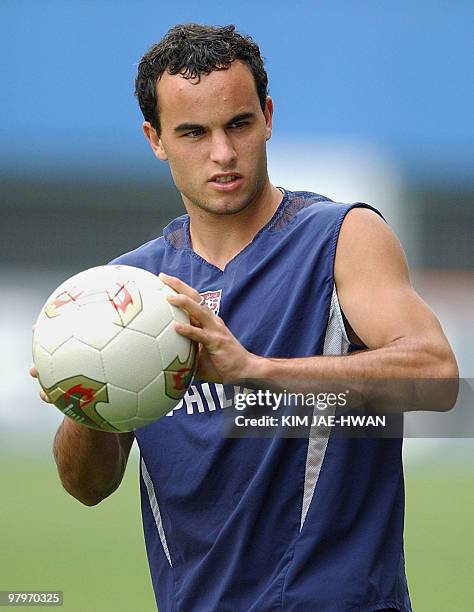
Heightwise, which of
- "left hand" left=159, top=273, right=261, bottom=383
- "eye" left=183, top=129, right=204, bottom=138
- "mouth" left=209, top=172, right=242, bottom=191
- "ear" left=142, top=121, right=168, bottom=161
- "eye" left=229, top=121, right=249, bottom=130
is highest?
"eye" left=229, top=121, right=249, bottom=130

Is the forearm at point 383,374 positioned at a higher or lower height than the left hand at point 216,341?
lower

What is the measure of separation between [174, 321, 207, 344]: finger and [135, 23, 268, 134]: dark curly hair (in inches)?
30.7

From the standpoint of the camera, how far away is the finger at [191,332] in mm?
2264

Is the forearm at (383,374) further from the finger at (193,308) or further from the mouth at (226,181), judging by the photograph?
the mouth at (226,181)

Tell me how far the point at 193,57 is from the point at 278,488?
107 centimetres

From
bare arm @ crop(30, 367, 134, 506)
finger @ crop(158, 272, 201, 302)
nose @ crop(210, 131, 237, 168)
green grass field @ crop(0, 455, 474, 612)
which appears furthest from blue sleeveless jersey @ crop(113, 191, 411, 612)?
green grass field @ crop(0, 455, 474, 612)

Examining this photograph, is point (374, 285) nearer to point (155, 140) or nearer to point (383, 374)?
point (383, 374)

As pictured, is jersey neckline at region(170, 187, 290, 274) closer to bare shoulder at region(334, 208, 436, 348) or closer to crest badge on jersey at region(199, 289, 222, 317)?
crest badge on jersey at region(199, 289, 222, 317)

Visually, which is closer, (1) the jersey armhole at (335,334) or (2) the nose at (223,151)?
(1) the jersey armhole at (335,334)

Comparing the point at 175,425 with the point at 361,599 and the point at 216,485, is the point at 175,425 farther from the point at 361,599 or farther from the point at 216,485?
the point at 361,599

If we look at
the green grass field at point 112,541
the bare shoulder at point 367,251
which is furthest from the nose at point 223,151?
the green grass field at point 112,541

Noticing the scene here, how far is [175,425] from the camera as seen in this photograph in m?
2.78

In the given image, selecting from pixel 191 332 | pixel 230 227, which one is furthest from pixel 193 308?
pixel 230 227

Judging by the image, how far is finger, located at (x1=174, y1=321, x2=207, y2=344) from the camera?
89.1 inches
